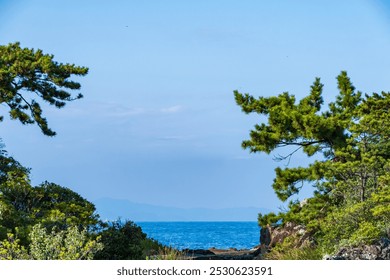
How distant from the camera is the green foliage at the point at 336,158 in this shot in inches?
647

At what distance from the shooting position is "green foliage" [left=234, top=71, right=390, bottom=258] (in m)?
16.4

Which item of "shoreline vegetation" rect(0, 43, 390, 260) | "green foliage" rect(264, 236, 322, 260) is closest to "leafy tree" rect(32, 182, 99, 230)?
"shoreline vegetation" rect(0, 43, 390, 260)

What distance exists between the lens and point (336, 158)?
21203mm

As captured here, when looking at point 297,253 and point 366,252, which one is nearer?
point 366,252

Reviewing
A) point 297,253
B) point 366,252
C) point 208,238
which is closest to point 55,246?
point 297,253

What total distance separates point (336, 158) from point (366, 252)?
21.3 feet

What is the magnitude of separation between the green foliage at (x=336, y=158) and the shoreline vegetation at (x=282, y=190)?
0.10 ft

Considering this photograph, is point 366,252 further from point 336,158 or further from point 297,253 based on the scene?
point 336,158

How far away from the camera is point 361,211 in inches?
647

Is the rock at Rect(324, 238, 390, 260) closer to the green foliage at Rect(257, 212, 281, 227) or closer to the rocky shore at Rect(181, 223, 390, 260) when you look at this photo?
the rocky shore at Rect(181, 223, 390, 260)

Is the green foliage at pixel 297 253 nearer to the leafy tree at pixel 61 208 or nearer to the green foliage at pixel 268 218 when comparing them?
the green foliage at pixel 268 218

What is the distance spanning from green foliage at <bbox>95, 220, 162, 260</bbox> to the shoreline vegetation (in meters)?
0.03
